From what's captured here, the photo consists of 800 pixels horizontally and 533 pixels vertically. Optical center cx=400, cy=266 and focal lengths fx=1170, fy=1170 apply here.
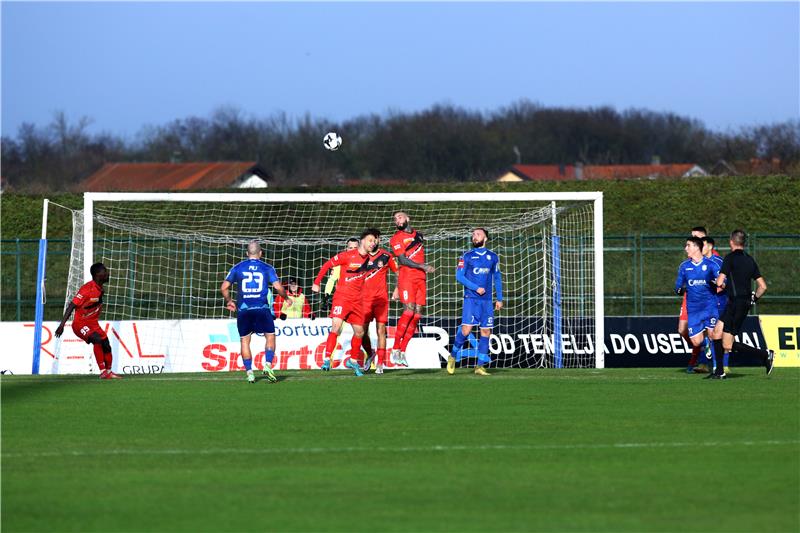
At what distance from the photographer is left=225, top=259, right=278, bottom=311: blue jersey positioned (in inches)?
659

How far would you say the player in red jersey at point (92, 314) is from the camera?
18578mm

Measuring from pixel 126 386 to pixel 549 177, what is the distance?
69.8 m

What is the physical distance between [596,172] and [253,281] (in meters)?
52.0

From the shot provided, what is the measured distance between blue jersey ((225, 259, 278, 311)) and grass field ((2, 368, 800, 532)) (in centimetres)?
132

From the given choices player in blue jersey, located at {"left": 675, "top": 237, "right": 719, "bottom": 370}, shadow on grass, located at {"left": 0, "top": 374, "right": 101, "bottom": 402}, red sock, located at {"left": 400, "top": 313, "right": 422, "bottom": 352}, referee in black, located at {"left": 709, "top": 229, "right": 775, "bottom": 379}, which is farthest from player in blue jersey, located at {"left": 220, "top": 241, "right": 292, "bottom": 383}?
referee in black, located at {"left": 709, "top": 229, "right": 775, "bottom": 379}

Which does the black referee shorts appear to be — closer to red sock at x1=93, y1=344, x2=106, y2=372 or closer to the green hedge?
red sock at x1=93, y1=344, x2=106, y2=372

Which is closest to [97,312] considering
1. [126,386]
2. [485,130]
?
[126,386]

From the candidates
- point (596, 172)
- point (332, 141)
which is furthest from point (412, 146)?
point (332, 141)

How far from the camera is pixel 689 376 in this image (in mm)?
18297

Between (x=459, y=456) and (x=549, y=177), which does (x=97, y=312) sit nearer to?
(x=459, y=456)

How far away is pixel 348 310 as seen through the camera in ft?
61.7

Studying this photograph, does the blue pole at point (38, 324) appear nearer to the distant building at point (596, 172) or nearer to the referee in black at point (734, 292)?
the referee in black at point (734, 292)

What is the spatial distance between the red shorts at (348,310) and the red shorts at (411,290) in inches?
41.3

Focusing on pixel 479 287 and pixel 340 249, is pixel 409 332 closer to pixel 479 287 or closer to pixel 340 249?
pixel 479 287
